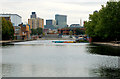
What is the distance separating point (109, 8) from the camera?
81562 millimetres

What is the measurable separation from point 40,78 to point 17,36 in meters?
182

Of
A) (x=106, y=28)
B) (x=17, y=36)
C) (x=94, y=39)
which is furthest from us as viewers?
(x=17, y=36)

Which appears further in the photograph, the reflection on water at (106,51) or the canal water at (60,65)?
the reflection on water at (106,51)

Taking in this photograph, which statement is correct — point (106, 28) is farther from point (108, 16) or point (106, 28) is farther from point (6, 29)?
point (6, 29)

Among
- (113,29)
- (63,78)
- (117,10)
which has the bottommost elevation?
(63,78)

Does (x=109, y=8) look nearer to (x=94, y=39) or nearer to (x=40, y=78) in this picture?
(x=94, y=39)

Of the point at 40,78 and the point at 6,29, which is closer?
the point at 40,78

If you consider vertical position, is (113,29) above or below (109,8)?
below

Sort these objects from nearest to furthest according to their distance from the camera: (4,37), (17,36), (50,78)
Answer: (50,78)
(4,37)
(17,36)

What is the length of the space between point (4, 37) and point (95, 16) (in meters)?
59.5

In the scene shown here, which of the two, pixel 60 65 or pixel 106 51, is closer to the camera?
pixel 60 65

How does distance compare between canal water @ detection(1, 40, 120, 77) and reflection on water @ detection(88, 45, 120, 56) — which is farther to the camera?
reflection on water @ detection(88, 45, 120, 56)

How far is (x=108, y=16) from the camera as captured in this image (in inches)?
3157

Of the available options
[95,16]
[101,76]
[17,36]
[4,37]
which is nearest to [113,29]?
[95,16]
